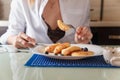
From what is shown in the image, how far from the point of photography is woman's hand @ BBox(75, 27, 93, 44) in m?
1.09

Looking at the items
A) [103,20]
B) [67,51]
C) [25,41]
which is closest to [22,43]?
[25,41]

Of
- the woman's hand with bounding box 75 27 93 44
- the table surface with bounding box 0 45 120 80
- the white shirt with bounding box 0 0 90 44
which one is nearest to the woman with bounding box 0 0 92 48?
the white shirt with bounding box 0 0 90 44

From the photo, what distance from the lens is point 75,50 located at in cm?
90

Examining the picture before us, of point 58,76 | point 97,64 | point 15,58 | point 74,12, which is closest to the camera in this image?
point 58,76

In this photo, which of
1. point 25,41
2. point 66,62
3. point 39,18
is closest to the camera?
point 66,62

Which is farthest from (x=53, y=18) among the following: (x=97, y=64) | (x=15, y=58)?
(x=97, y=64)

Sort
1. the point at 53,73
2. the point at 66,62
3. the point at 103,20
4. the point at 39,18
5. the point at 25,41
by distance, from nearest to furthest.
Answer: the point at 53,73 → the point at 66,62 → the point at 25,41 → the point at 39,18 → the point at 103,20

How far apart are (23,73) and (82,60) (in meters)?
0.24

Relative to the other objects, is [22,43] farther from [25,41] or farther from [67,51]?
[67,51]

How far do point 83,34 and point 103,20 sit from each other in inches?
33.3

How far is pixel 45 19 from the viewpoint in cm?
136

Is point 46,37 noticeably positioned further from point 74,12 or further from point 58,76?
point 58,76

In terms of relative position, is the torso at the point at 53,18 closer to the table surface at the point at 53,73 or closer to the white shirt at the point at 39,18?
the white shirt at the point at 39,18

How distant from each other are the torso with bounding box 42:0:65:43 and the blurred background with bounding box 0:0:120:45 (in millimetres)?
425
